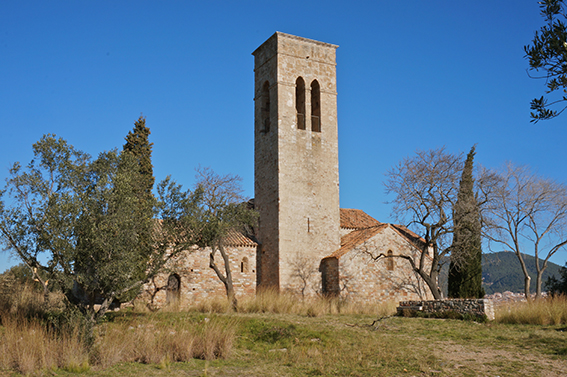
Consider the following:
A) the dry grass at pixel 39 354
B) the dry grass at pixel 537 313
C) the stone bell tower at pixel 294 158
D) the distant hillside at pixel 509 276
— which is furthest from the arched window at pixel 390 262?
the distant hillside at pixel 509 276

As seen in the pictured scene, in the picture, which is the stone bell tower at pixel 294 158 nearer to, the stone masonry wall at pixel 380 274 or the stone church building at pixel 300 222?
the stone church building at pixel 300 222

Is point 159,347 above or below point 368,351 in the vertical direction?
above

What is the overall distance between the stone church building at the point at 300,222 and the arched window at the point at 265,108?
6 centimetres

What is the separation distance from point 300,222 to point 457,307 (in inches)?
404

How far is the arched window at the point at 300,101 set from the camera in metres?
27.5

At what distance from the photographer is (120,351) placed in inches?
424

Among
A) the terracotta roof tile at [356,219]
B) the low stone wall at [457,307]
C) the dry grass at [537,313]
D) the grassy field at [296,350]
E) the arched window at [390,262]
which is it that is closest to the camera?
the grassy field at [296,350]

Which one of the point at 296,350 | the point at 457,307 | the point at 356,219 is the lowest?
the point at 296,350

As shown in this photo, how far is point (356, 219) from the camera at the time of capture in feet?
101

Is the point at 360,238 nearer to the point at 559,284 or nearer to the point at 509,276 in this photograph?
the point at 559,284

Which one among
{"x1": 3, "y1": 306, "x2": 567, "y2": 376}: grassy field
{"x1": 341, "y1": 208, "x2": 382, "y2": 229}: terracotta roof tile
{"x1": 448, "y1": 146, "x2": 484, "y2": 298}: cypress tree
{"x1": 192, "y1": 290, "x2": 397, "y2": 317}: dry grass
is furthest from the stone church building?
{"x1": 3, "y1": 306, "x2": 567, "y2": 376}: grassy field

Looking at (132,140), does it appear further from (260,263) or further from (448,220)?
(448,220)

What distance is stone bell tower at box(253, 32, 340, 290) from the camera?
25.7 metres

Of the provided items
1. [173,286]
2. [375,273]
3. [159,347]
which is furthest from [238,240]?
[159,347]
